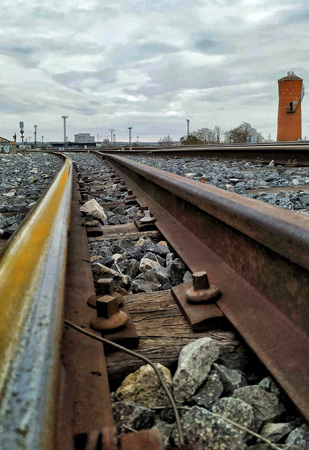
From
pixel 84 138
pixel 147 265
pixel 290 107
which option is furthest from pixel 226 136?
pixel 84 138

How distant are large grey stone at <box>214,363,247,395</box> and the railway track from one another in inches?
3.0

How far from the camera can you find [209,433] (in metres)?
0.88

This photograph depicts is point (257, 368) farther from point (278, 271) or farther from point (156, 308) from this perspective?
point (156, 308)

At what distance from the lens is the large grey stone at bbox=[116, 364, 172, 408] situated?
3.47 ft

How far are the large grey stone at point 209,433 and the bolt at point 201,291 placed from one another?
511 millimetres

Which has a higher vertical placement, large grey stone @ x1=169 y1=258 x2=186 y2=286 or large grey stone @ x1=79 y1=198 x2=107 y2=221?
large grey stone @ x1=79 y1=198 x2=107 y2=221

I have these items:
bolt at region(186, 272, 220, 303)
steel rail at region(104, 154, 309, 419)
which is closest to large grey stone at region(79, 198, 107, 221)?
steel rail at region(104, 154, 309, 419)

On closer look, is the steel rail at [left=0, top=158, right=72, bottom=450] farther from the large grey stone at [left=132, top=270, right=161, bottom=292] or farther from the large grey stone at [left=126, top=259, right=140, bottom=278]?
the large grey stone at [left=126, top=259, right=140, bottom=278]

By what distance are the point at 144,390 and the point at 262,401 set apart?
0.29 meters

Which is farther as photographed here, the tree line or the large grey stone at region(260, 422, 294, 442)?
the tree line

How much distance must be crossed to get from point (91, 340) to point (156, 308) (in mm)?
394

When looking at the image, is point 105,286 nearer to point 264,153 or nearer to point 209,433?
point 209,433

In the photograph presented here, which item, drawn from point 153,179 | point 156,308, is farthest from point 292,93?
point 156,308

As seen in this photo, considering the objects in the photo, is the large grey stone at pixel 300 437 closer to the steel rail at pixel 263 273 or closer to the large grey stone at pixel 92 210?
the steel rail at pixel 263 273
